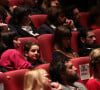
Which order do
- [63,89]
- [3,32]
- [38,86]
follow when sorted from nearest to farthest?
[38,86] < [63,89] < [3,32]

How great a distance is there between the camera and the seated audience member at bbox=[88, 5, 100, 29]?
2.02 meters

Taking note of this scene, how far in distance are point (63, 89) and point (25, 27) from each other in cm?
62

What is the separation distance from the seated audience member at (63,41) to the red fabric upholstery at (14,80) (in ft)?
1.40

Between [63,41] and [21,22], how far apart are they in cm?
24

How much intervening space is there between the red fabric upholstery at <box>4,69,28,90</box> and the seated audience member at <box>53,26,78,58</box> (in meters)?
0.43

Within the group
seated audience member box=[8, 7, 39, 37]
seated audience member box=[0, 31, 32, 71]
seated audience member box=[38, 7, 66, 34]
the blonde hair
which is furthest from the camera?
seated audience member box=[38, 7, 66, 34]

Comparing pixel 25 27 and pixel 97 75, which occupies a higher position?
pixel 25 27

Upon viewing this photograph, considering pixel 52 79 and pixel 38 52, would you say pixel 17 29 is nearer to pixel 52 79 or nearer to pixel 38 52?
pixel 38 52

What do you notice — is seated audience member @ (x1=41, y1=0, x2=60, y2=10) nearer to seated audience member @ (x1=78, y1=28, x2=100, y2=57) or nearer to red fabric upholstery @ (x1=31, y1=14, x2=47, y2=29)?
red fabric upholstery @ (x1=31, y1=14, x2=47, y2=29)

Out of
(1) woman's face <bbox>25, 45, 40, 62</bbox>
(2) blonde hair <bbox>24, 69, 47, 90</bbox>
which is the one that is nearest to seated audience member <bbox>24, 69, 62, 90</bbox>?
(2) blonde hair <bbox>24, 69, 47, 90</bbox>

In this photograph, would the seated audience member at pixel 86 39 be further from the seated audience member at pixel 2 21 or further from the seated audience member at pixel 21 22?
the seated audience member at pixel 2 21

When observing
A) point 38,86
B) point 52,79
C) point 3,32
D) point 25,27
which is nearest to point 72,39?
point 25,27

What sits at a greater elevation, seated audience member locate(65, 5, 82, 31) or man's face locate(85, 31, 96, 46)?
seated audience member locate(65, 5, 82, 31)

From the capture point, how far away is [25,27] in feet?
5.35
